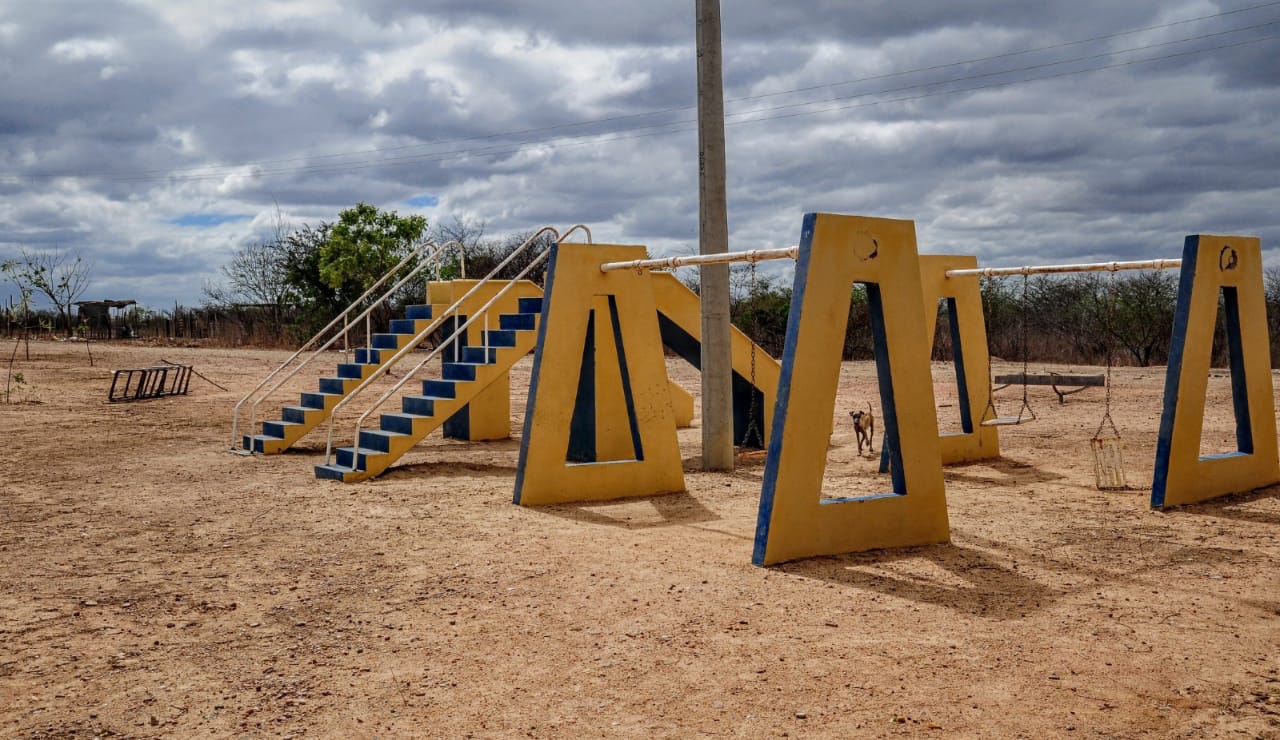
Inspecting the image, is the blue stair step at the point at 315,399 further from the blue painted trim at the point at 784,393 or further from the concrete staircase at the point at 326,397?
the blue painted trim at the point at 784,393

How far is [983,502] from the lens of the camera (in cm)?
896

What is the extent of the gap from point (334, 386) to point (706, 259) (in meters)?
5.97

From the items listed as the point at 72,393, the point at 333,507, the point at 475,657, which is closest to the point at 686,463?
the point at 333,507

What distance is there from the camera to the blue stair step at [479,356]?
34.3ft

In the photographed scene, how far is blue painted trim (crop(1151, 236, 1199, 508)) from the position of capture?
8562mm

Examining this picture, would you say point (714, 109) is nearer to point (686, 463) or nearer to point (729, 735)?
point (686, 463)

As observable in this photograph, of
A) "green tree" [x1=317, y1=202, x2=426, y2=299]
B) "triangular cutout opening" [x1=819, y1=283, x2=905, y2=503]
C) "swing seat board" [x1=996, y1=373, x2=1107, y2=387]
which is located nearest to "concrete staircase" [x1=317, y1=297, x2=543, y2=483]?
"triangular cutout opening" [x1=819, y1=283, x2=905, y2=503]

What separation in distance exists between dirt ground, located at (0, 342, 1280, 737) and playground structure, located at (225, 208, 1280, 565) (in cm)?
29

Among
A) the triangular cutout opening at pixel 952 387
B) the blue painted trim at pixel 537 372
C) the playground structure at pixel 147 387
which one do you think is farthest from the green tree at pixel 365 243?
the blue painted trim at pixel 537 372

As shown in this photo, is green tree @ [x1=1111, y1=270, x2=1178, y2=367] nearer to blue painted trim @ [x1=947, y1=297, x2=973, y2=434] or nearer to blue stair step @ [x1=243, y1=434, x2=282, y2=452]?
blue painted trim @ [x1=947, y1=297, x2=973, y2=434]

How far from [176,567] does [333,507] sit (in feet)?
6.69

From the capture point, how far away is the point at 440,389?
10477 mm

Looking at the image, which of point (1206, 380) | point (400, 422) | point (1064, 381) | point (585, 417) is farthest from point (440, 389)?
point (1064, 381)

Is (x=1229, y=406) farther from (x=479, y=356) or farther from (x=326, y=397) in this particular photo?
(x=326, y=397)
